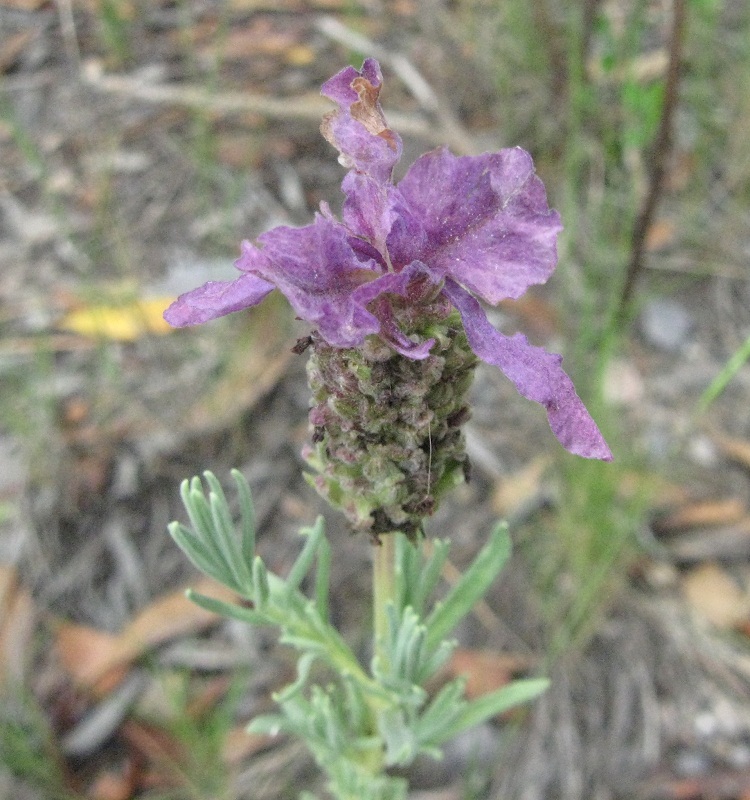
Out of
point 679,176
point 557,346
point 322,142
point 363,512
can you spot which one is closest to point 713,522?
point 557,346

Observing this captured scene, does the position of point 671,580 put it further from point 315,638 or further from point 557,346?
point 315,638

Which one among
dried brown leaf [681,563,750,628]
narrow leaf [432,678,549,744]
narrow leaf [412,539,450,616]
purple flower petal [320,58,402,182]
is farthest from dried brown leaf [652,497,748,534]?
purple flower petal [320,58,402,182]

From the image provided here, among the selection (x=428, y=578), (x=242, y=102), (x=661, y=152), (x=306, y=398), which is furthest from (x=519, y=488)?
(x=242, y=102)

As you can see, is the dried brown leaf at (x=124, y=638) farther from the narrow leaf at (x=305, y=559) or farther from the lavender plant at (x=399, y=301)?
the lavender plant at (x=399, y=301)

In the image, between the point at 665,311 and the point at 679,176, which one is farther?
the point at 679,176

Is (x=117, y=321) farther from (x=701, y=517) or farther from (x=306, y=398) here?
(x=701, y=517)

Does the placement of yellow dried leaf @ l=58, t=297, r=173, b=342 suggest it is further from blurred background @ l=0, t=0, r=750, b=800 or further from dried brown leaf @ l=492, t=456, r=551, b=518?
dried brown leaf @ l=492, t=456, r=551, b=518
